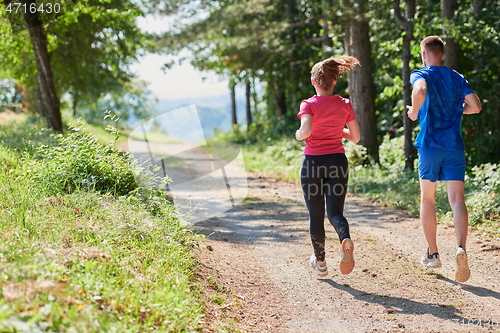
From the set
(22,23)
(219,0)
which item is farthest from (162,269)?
(219,0)

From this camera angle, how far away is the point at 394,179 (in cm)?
1074

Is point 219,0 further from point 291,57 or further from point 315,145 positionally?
point 315,145

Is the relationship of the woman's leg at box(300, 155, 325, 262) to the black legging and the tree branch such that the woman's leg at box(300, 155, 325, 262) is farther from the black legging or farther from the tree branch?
the tree branch

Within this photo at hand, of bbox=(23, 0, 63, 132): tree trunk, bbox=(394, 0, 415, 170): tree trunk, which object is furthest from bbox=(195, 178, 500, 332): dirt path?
bbox=(23, 0, 63, 132): tree trunk

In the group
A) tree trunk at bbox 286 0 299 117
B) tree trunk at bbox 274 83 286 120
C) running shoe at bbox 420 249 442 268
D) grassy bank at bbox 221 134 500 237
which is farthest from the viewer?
tree trunk at bbox 274 83 286 120

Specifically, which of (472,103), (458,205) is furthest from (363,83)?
(458,205)

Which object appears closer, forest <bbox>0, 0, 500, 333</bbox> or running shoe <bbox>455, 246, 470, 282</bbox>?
forest <bbox>0, 0, 500, 333</bbox>

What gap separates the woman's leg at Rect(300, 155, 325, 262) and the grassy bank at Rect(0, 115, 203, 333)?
1233mm

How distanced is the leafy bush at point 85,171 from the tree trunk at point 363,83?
8586 mm

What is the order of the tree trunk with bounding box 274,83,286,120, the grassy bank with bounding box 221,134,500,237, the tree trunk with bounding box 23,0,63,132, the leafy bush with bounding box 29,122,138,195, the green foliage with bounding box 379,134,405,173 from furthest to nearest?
the tree trunk with bounding box 274,83,286,120 < the tree trunk with bounding box 23,0,63,132 < the green foliage with bounding box 379,134,405,173 < the grassy bank with bounding box 221,134,500,237 < the leafy bush with bounding box 29,122,138,195

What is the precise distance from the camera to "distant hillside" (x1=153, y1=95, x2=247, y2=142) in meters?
6.10

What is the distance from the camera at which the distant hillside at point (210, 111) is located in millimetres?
6098

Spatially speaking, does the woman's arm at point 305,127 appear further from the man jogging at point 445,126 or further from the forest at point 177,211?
the forest at point 177,211

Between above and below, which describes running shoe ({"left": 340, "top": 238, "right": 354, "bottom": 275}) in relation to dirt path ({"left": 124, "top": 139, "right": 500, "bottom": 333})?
above
